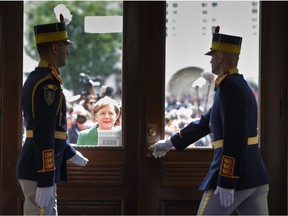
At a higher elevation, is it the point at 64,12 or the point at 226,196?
the point at 64,12

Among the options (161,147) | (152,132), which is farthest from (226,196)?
(152,132)

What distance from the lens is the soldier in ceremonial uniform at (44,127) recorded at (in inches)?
111

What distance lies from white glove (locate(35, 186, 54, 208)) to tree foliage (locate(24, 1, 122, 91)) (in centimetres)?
107

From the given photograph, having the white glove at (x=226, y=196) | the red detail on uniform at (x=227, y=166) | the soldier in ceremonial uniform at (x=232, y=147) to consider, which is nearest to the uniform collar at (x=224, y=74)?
the soldier in ceremonial uniform at (x=232, y=147)

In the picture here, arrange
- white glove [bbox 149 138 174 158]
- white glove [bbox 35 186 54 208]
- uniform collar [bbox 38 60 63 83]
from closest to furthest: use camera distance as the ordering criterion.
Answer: white glove [bbox 35 186 54 208]
uniform collar [bbox 38 60 63 83]
white glove [bbox 149 138 174 158]

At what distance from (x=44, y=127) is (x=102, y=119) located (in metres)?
0.95

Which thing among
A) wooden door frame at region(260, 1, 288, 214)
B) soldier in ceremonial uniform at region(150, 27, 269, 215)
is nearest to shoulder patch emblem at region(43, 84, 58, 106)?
soldier in ceremonial uniform at region(150, 27, 269, 215)

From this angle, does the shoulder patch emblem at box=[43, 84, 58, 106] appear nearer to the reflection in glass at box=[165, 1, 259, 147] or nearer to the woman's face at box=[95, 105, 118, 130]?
the woman's face at box=[95, 105, 118, 130]

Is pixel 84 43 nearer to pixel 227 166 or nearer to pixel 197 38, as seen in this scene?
pixel 197 38

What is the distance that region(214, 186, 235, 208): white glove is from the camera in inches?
113

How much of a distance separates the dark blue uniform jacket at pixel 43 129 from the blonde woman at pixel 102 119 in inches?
27.8

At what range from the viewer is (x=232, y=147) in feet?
9.40

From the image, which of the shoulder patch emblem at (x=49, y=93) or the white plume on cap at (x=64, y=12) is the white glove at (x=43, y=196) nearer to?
the shoulder patch emblem at (x=49, y=93)

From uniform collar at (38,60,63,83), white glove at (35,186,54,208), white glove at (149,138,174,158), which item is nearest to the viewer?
white glove at (35,186,54,208)
